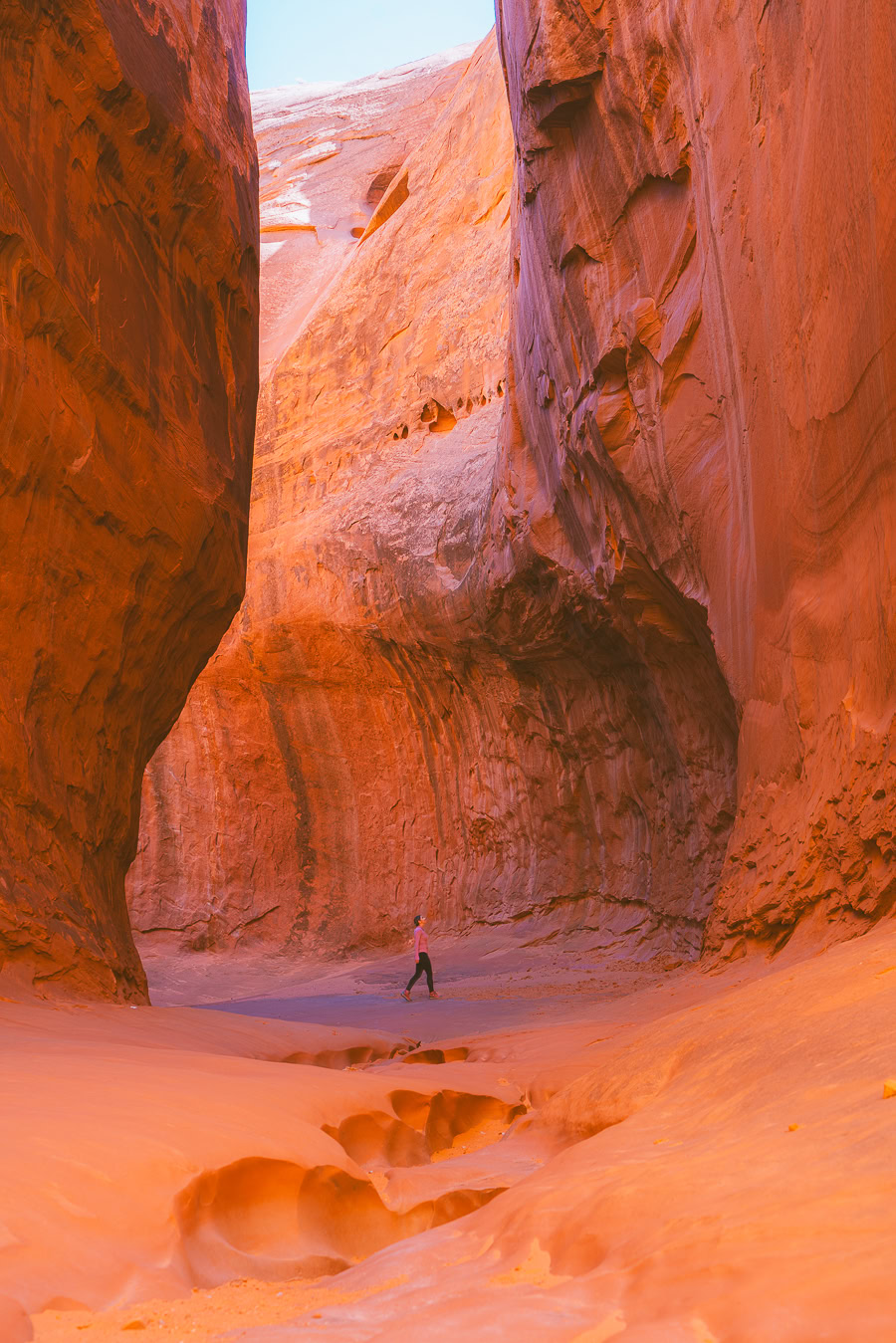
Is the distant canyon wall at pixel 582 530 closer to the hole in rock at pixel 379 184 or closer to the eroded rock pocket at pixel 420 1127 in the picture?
the eroded rock pocket at pixel 420 1127

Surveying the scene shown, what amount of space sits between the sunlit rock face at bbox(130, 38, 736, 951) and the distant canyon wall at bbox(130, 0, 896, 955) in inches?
2.6

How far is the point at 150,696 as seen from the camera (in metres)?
10.9

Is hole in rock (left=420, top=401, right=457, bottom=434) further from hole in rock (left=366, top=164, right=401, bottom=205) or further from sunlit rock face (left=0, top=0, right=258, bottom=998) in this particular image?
hole in rock (left=366, top=164, right=401, bottom=205)

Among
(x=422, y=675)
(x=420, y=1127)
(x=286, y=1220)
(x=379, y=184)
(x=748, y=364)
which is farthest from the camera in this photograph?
(x=379, y=184)

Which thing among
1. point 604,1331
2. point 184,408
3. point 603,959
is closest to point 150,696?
point 184,408

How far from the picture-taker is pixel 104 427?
29.3 ft

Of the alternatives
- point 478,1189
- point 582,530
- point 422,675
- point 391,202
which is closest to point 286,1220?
point 478,1189

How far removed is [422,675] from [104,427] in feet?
35.1

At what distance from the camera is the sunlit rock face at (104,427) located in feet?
25.5

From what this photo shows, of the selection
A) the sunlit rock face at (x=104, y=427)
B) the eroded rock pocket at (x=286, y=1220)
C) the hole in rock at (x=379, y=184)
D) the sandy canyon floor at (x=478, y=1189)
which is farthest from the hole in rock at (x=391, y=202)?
the eroded rock pocket at (x=286, y=1220)

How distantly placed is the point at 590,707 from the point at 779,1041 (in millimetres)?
12691

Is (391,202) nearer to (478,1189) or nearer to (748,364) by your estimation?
(748,364)

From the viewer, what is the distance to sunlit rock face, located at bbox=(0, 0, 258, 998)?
7758mm

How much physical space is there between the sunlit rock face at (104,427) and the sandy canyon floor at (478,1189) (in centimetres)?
318
